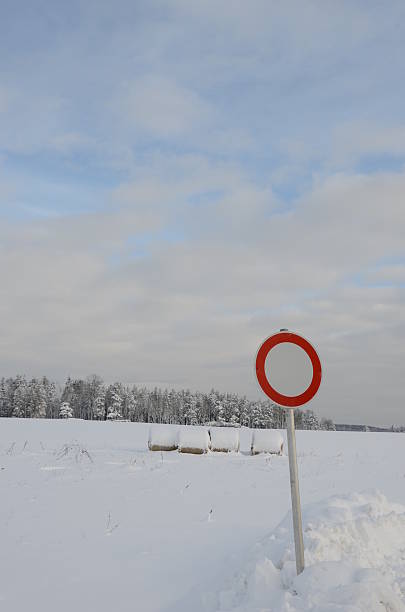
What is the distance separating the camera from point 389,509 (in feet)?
19.3

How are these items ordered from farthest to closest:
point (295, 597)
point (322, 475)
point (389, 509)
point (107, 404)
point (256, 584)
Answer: point (107, 404) < point (322, 475) < point (389, 509) < point (256, 584) < point (295, 597)

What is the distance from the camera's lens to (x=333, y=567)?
13.9ft

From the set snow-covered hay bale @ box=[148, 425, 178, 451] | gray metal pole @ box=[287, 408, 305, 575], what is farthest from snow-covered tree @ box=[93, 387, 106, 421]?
gray metal pole @ box=[287, 408, 305, 575]

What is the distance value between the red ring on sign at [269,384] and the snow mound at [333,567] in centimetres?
141

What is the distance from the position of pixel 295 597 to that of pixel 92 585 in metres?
2.26

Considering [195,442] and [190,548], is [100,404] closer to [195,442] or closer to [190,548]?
[195,442]

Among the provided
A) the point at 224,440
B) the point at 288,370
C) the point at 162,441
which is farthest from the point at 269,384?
the point at 224,440

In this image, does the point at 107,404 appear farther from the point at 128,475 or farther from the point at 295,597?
the point at 295,597

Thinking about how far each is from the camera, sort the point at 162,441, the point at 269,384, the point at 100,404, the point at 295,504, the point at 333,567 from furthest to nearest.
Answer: the point at 100,404 → the point at 162,441 → the point at 269,384 → the point at 295,504 → the point at 333,567

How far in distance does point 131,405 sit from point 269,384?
106 meters

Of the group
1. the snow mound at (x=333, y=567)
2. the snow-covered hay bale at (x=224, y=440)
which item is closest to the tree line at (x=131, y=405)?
the snow-covered hay bale at (x=224, y=440)

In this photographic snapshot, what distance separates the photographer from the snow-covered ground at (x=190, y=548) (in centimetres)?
422

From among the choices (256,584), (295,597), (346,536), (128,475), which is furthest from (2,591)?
(128,475)

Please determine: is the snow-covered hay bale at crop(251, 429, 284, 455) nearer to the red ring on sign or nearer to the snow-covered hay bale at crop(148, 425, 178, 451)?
the snow-covered hay bale at crop(148, 425, 178, 451)
